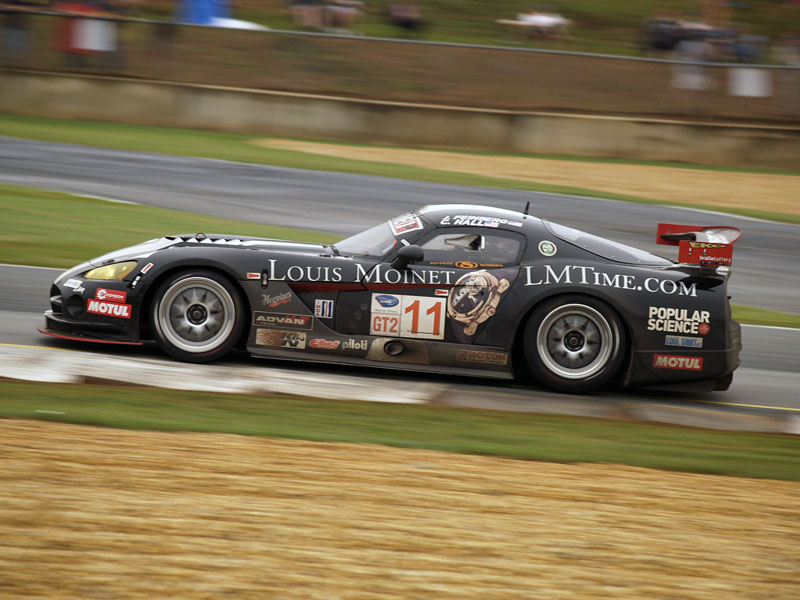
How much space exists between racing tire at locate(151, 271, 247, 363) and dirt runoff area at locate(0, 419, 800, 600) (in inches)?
72.6

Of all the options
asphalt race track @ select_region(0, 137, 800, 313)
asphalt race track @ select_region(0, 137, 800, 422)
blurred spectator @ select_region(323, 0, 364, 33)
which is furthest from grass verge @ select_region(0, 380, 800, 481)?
blurred spectator @ select_region(323, 0, 364, 33)

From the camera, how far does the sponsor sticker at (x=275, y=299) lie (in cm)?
698

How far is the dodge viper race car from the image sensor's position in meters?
6.98

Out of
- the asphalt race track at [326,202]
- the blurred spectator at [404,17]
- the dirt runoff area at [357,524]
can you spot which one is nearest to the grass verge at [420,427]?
the dirt runoff area at [357,524]

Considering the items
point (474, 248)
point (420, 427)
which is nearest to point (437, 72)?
point (474, 248)

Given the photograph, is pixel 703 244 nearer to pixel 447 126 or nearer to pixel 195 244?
pixel 195 244

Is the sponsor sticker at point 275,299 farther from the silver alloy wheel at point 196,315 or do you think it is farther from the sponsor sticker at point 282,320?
the silver alloy wheel at point 196,315

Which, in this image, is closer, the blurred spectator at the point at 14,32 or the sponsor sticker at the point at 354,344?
the sponsor sticker at the point at 354,344

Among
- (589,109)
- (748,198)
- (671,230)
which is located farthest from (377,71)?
(671,230)

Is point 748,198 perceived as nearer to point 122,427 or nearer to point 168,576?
point 122,427

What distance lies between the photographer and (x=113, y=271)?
7.00 m

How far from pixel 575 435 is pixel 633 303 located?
5.02ft

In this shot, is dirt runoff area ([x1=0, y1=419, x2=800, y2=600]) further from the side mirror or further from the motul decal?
the side mirror

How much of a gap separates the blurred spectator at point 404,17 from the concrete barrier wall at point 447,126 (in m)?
7.06
